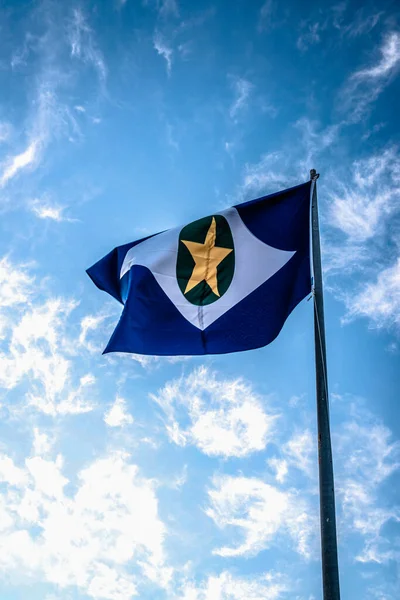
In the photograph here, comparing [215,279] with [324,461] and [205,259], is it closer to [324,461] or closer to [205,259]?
[205,259]

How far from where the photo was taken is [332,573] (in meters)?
6.36

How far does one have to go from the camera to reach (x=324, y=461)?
7.07 meters

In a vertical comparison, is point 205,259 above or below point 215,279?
above

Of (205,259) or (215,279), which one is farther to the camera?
(205,259)

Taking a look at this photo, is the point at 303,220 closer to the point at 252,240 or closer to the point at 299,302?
the point at 252,240

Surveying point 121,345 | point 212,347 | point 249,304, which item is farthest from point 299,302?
point 121,345

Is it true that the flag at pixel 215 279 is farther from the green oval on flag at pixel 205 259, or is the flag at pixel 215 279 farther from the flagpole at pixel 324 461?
the flagpole at pixel 324 461

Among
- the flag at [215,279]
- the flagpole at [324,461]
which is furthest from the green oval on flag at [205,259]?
the flagpole at [324,461]

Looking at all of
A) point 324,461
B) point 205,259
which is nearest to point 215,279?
point 205,259

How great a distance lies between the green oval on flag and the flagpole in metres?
2.32

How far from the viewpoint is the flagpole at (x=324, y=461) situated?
21.0ft

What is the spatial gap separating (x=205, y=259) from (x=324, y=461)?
536cm

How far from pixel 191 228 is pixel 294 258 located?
2.44 meters

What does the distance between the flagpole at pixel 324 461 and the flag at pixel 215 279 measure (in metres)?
0.94
